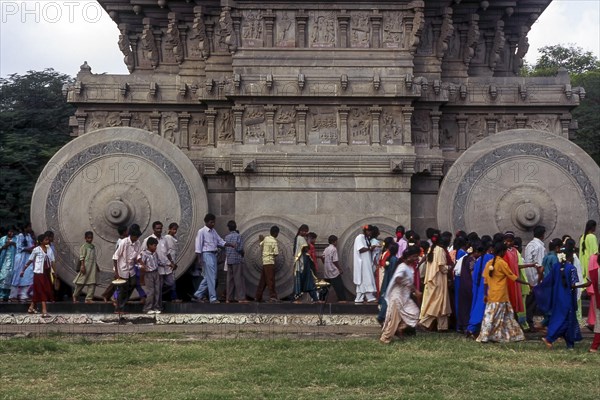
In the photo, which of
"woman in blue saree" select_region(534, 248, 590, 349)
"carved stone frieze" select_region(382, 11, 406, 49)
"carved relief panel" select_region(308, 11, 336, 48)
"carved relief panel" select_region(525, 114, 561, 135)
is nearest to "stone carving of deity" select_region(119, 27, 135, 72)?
"carved relief panel" select_region(308, 11, 336, 48)

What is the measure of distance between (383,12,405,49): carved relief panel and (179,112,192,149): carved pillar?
4.90 meters

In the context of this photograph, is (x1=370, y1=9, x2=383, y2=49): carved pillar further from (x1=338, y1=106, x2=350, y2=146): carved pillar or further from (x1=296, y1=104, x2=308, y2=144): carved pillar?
(x1=296, y1=104, x2=308, y2=144): carved pillar

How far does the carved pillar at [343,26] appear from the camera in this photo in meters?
23.6

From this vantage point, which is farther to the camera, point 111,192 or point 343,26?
point 343,26

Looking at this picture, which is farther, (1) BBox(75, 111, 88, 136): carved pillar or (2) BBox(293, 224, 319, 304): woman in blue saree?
(1) BBox(75, 111, 88, 136): carved pillar

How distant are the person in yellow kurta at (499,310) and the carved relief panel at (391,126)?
6195mm

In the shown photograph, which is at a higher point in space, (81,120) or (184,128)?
(81,120)

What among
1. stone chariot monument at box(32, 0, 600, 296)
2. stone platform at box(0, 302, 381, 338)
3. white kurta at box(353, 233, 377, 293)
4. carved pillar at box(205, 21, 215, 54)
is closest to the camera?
stone platform at box(0, 302, 381, 338)

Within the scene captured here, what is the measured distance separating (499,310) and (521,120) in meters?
7.92

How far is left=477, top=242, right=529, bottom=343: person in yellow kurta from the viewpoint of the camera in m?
17.5

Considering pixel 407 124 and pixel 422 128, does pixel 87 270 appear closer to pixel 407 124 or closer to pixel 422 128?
pixel 407 124

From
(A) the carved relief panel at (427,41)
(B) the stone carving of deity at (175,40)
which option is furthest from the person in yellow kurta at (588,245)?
(B) the stone carving of deity at (175,40)

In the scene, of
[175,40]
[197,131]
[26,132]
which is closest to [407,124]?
[197,131]

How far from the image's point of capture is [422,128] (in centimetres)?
2414
